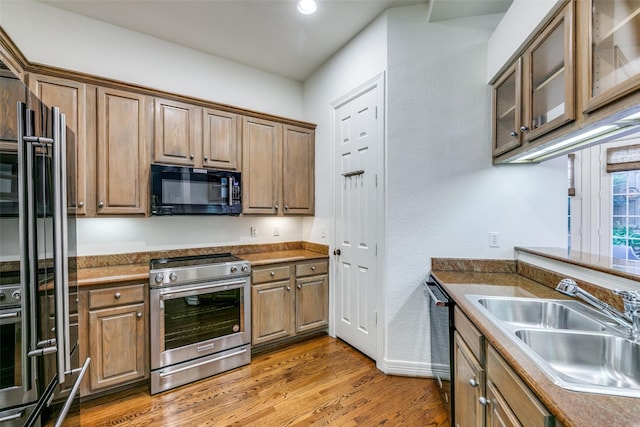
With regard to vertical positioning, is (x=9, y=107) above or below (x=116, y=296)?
above

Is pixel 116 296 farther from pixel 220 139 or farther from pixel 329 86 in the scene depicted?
pixel 329 86

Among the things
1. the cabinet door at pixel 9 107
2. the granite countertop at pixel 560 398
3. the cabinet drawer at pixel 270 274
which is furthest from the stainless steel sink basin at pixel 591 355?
the cabinet drawer at pixel 270 274

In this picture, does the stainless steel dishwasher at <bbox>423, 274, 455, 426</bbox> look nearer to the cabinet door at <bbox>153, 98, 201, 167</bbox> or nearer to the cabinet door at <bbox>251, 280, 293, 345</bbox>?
the cabinet door at <bbox>251, 280, 293, 345</bbox>

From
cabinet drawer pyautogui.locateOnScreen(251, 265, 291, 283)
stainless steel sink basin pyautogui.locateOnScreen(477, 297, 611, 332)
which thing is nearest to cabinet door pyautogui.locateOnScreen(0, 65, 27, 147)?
cabinet drawer pyautogui.locateOnScreen(251, 265, 291, 283)

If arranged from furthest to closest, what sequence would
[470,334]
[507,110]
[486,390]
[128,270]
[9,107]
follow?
[128,270], [507,110], [470,334], [486,390], [9,107]

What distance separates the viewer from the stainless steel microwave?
2.48 meters

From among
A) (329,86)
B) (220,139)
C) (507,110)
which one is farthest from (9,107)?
(329,86)

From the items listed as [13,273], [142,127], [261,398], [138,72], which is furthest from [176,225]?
[13,273]

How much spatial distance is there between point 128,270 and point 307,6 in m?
2.67

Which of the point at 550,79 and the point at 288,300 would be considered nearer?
the point at 550,79

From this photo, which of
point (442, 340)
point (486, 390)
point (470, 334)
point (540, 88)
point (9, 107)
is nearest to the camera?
point (9, 107)

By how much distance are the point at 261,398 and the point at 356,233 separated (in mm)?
1609

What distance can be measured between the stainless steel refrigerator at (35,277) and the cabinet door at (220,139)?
1.51 m

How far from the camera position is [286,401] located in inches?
83.3
